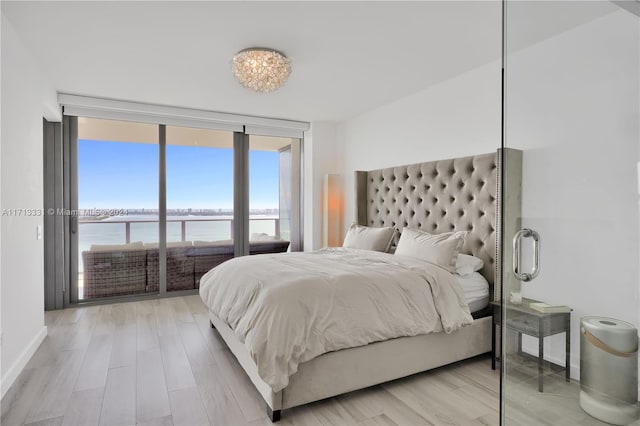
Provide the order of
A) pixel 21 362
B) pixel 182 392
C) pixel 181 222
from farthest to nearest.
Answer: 1. pixel 181 222
2. pixel 21 362
3. pixel 182 392

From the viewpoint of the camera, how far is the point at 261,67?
2.90 metres

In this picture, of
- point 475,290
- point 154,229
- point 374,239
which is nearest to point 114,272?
point 154,229

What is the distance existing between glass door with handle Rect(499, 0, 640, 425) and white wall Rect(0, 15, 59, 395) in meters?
3.00

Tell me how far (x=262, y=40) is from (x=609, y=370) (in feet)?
9.51

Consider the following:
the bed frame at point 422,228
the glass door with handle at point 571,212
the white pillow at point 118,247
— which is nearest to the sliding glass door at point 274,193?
the bed frame at point 422,228

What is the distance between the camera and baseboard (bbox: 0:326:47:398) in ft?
7.55

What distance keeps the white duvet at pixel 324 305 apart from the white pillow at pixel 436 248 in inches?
5.0

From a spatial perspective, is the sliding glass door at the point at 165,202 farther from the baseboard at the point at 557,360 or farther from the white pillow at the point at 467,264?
the baseboard at the point at 557,360

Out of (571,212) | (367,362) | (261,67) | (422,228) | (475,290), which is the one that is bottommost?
(367,362)

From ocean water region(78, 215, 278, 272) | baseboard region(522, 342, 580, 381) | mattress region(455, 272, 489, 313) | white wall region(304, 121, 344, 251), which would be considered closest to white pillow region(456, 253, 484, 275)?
mattress region(455, 272, 489, 313)

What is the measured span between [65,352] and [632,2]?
13.9 feet

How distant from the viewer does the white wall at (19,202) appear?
94.3 inches

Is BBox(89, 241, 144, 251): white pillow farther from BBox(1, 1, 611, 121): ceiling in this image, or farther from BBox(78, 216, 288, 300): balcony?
BBox(1, 1, 611, 121): ceiling

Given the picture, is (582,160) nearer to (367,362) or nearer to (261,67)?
(367,362)
